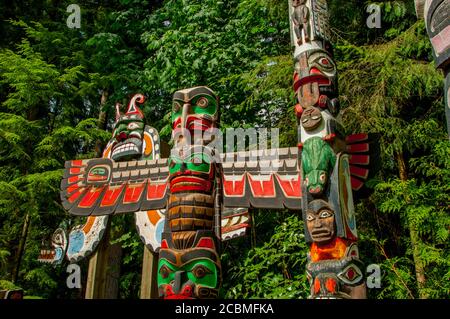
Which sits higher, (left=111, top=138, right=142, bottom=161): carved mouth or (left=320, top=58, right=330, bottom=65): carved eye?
(left=111, top=138, right=142, bottom=161): carved mouth

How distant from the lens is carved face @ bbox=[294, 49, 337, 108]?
16.7 feet

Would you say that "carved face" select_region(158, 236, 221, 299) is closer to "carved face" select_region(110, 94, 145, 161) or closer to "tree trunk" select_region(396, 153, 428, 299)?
"tree trunk" select_region(396, 153, 428, 299)

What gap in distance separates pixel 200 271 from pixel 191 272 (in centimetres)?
8

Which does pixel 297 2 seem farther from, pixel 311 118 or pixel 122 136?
pixel 122 136

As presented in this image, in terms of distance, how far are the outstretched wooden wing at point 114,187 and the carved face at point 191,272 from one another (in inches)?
47.8

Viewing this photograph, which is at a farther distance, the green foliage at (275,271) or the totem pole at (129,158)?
the totem pole at (129,158)

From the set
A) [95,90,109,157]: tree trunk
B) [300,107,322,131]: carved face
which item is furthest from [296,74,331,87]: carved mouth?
[95,90,109,157]: tree trunk

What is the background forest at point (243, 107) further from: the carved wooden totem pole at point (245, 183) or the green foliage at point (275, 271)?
the carved wooden totem pole at point (245, 183)

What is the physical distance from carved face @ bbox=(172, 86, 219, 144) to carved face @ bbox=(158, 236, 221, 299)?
50.7 inches

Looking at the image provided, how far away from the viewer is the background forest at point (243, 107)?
20.6 ft

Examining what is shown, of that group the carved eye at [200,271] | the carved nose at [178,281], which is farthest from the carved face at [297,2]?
the carved nose at [178,281]

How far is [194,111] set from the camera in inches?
204

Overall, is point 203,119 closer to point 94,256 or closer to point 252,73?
point 252,73
